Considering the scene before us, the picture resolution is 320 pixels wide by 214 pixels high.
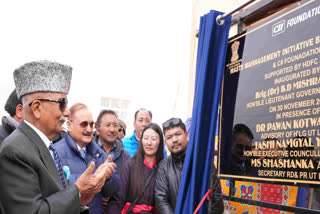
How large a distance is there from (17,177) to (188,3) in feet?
21.8

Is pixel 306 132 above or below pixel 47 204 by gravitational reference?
above

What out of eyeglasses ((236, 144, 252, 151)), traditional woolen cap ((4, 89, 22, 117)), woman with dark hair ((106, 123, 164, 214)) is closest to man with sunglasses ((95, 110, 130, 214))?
woman with dark hair ((106, 123, 164, 214))

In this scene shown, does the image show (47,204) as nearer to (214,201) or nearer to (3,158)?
(3,158)

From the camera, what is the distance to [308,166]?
4.83ft

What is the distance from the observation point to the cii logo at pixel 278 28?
1725mm

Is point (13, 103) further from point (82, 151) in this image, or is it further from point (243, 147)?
point (243, 147)

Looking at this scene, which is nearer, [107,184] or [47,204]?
[47,204]

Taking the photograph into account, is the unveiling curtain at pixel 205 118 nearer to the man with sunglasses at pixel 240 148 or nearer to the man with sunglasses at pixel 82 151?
the man with sunglasses at pixel 240 148

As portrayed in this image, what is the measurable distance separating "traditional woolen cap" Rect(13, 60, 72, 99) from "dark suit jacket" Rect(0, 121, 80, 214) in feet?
0.82

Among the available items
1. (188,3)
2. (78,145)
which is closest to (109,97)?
(188,3)

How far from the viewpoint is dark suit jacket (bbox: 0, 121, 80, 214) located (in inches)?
56.9

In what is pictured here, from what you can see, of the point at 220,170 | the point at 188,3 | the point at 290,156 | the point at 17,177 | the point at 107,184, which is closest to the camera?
the point at 17,177

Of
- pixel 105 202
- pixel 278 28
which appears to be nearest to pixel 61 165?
pixel 105 202

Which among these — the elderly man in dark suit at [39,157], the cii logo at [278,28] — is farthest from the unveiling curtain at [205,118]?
the elderly man in dark suit at [39,157]
